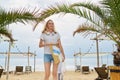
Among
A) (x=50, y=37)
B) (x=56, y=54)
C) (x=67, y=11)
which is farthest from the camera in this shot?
(x=67, y=11)

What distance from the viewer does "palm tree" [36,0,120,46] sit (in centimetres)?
697

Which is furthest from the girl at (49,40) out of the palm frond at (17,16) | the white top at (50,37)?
the palm frond at (17,16)

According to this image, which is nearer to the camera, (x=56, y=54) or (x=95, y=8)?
(x=56, y=54)

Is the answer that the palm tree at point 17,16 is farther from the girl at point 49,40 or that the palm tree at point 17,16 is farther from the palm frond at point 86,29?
the palm frond at point 86,29

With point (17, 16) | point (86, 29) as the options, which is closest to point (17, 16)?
point (17, 16)

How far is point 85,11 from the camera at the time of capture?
718 cm

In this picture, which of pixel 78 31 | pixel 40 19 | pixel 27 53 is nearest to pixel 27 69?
pixel 27 53

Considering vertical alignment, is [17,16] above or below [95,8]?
below

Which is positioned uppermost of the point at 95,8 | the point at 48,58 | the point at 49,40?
the point at 95,8

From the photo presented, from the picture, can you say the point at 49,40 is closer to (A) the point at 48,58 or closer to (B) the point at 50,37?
(B) the point at 50,37

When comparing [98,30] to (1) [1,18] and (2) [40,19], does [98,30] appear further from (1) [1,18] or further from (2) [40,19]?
(1) [1,18]

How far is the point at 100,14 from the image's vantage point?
746cm

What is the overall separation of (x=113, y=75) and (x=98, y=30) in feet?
4.18

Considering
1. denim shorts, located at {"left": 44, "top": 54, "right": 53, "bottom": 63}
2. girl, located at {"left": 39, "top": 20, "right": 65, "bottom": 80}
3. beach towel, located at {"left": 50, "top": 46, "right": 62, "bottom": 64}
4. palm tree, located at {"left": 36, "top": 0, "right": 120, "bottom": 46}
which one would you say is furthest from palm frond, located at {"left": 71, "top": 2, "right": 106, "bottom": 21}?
denim shorts, located at {"left": 44, "top": 54, "right": 53, "bottom": 63}
